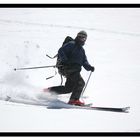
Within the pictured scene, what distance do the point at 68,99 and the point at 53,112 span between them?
274 millimetres

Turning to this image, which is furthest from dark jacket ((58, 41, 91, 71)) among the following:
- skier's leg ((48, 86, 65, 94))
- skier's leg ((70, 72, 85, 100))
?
skier's leg ((48, 86, 65, 94))

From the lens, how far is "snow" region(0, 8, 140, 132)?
5613 mm

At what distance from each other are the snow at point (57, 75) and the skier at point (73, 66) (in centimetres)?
7

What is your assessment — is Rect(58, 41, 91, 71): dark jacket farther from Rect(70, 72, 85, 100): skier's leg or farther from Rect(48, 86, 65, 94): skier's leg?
Rect(48, 86, 65, 94): skier's leg

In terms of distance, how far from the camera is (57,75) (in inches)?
236

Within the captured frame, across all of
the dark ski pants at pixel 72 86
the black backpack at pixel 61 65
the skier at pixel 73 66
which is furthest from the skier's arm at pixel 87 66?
the black backpack at pixel 61 65

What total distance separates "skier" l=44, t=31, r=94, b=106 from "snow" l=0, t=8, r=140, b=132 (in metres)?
0.07

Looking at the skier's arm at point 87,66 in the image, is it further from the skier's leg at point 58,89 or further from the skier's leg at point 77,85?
the skier's leg at point 58,89

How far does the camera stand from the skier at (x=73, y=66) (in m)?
5.89
